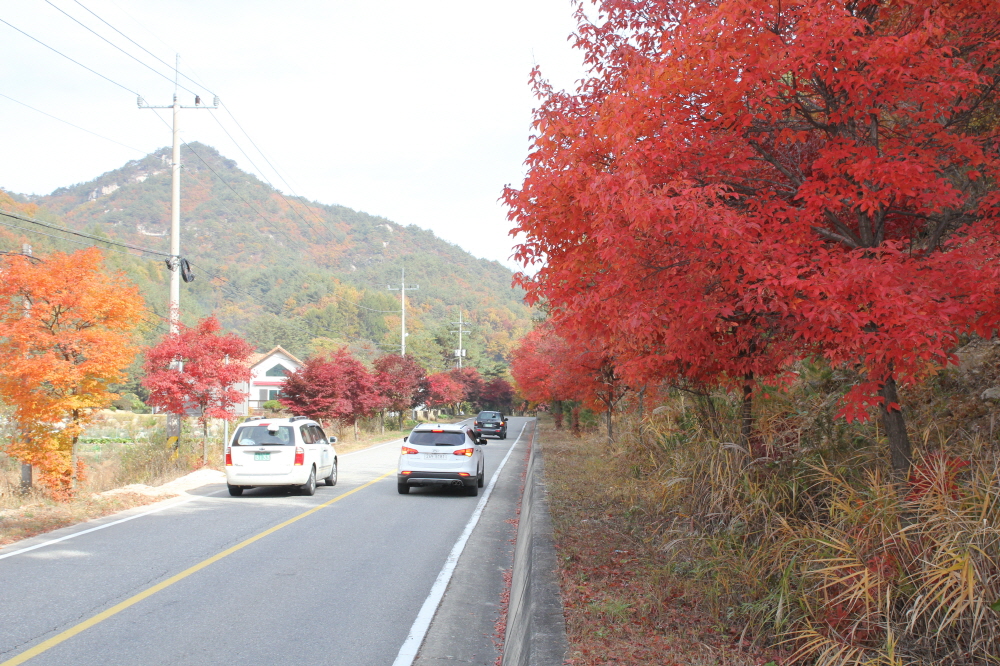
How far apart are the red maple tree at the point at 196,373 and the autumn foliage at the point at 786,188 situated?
602 inches

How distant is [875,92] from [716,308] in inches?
75.8

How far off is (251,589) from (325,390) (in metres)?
26.2

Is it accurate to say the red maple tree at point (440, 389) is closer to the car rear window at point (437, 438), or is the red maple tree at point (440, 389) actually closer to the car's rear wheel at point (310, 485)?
the car rear window at point (437, 438)

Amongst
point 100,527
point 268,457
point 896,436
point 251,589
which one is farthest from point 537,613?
point 268,457

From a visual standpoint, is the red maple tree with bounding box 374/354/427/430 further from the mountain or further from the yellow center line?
the mountain

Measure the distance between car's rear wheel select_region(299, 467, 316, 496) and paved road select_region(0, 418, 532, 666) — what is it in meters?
1.96

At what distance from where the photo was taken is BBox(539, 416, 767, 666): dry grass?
4.62m

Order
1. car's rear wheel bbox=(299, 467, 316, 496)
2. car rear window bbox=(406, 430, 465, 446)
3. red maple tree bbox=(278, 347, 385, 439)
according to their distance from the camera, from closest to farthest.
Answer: car's rear wheel bbox=(299, 467, 316, 496) < car rear window bbox=(406, 430, 465, 446) < red maple tree bbox=(278, 347, 385, 439)

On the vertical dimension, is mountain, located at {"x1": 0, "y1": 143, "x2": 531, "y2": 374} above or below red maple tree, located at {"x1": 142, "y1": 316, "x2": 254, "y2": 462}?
above

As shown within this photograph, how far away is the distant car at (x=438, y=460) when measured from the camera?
1483 cm

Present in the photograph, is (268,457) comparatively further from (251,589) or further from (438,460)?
(251,589)

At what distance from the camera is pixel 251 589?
7.22 meters

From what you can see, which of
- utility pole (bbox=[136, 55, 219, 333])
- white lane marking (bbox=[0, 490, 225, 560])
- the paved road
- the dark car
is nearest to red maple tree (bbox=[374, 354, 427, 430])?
the dark car

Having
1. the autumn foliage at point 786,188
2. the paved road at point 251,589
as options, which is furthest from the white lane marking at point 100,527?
the autumn foliage at point 786,188
